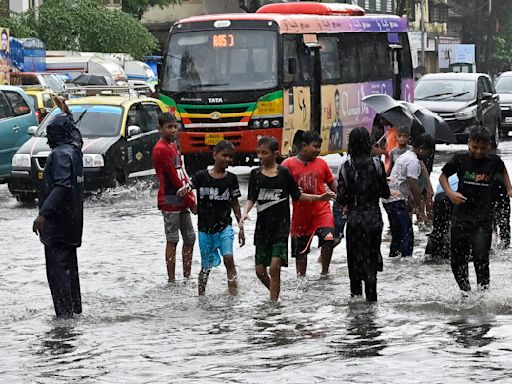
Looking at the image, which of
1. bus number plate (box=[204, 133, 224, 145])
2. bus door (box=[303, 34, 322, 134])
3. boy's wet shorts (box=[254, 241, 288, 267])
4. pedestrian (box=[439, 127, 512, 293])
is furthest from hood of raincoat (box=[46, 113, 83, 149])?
bus door (box=[303, 34, 322, 134])

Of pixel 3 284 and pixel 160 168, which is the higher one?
pixel 160 168

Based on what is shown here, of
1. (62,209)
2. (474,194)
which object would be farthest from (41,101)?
(474,194)

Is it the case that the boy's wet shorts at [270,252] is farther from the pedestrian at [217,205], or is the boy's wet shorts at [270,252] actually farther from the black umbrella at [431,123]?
the black umbrella at [431,123]

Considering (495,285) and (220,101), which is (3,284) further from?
(220,101)

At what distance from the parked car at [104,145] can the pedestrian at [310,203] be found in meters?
9.02

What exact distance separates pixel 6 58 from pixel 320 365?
3184 cm

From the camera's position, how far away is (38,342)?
10.5m

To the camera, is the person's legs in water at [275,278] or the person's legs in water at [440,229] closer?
the person's legs in water at [275,278]

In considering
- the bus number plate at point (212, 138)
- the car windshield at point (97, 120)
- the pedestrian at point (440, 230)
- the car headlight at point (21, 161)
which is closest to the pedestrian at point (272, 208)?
the pedestrian at point (440, 230)

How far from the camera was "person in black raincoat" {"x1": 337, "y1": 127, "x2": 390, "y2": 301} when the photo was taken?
1152 centimetres

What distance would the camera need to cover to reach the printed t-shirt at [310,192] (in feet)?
43.0

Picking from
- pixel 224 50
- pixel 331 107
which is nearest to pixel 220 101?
pixel 224 50

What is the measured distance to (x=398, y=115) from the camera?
685 inches

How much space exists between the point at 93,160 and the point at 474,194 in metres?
11.3
